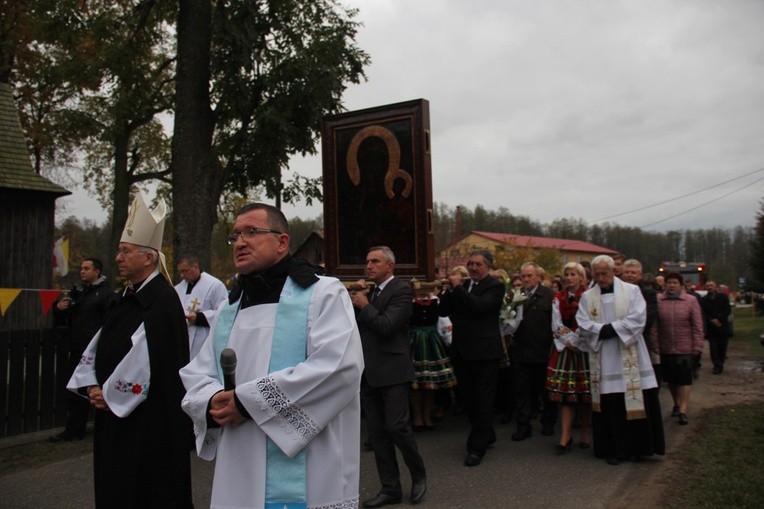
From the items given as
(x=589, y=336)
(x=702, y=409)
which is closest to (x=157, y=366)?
(x=589, y=336)

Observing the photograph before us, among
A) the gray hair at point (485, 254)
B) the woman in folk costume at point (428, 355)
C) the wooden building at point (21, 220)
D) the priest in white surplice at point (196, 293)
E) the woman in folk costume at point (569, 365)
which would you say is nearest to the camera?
the gray hair at point (485, 254)

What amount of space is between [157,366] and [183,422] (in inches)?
14.1

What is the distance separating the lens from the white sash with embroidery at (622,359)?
6926 mm

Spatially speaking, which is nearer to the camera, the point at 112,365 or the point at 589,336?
the point at 112,365

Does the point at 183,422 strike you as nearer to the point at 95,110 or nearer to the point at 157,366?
the point at 157,366

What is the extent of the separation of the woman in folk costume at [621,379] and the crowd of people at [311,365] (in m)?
0.02

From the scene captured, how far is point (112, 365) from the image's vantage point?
13.2 ft

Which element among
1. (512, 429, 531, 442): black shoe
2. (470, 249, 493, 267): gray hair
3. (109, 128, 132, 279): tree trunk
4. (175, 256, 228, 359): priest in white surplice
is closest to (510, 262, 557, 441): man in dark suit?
(512, 429, 531, 442): black shoe

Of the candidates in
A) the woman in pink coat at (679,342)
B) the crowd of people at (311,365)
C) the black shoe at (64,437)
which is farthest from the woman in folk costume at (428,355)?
the black shoe at (64,437)

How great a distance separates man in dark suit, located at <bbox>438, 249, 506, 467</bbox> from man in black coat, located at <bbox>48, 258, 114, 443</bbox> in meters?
Answer: 4.35

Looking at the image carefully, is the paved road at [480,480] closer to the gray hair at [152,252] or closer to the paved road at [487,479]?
the paved road at [487,479]

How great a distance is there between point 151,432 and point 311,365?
1614 mm

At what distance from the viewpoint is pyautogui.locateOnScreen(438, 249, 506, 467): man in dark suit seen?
6797mm

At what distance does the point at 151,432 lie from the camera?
3830 mm
